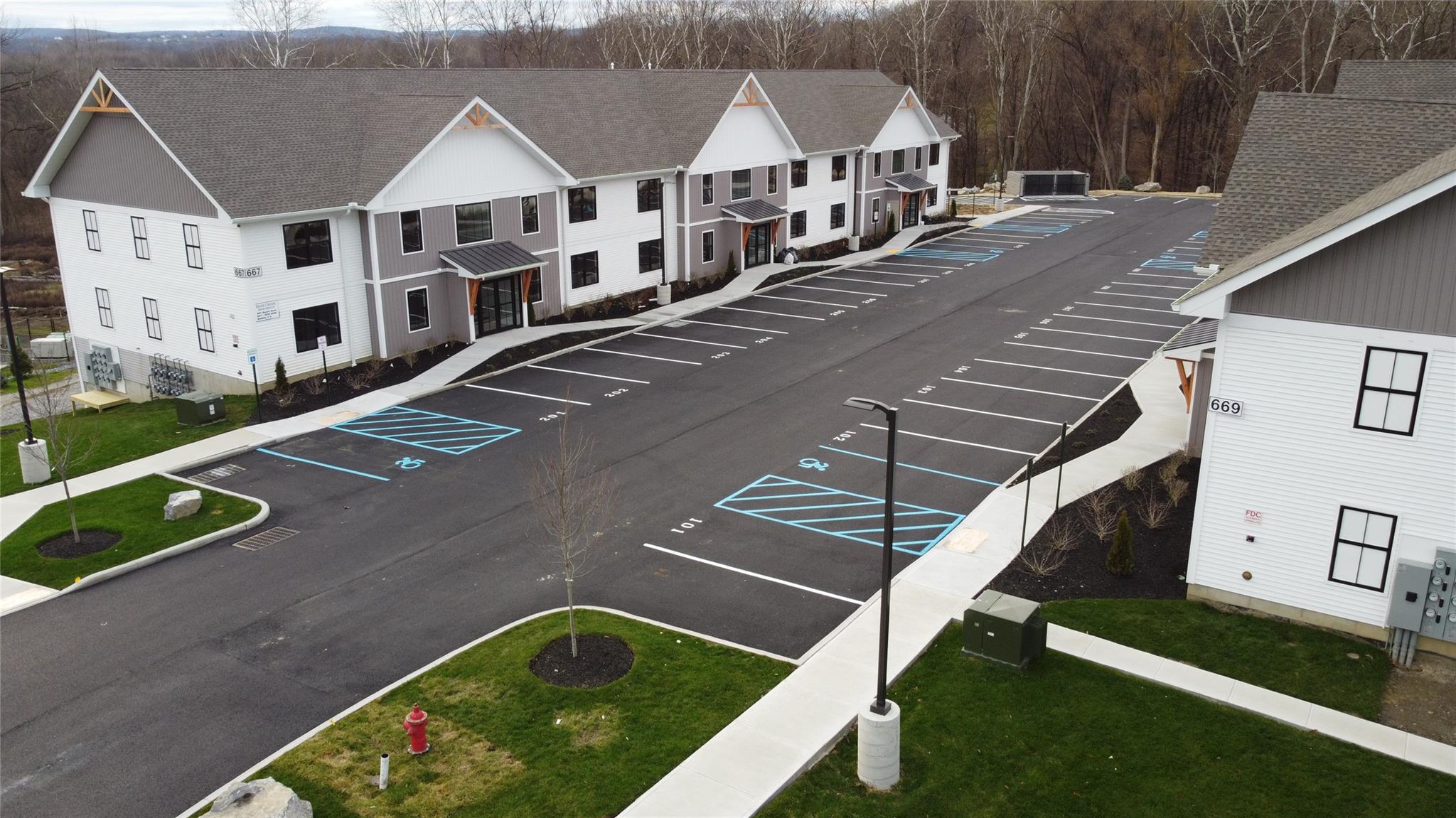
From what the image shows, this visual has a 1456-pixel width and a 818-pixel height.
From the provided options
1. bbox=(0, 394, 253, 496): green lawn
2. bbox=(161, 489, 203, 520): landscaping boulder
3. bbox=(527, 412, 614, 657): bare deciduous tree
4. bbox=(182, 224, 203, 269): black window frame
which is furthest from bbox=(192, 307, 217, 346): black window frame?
bbox=(527, 412, 614, 657): bare deciduous tree

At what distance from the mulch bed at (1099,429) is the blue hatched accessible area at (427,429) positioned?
14.5m

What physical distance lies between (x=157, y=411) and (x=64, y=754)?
799 inches

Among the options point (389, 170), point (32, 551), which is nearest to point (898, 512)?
point (32, 551)

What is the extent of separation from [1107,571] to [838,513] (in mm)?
5975

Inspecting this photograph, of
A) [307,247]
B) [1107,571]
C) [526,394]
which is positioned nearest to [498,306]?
[526,394]

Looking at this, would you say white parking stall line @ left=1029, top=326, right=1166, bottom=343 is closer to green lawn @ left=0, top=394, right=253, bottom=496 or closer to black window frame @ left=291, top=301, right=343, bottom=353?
black window frame @ left=291, top=301, right=343, bottom=353

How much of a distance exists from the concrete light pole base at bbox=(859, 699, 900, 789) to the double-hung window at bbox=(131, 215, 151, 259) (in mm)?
31172

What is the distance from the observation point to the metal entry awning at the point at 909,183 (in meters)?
61.9

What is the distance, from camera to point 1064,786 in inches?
558

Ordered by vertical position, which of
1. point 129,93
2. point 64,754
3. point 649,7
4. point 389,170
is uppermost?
point 649,7

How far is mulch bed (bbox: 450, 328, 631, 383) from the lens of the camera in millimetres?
35384

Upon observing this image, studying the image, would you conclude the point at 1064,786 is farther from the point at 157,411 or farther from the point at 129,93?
the point at 129,93

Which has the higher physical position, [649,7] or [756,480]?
[649,7]

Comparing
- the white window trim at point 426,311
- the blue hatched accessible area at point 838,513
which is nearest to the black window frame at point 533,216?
the white window trim at point 426,311
